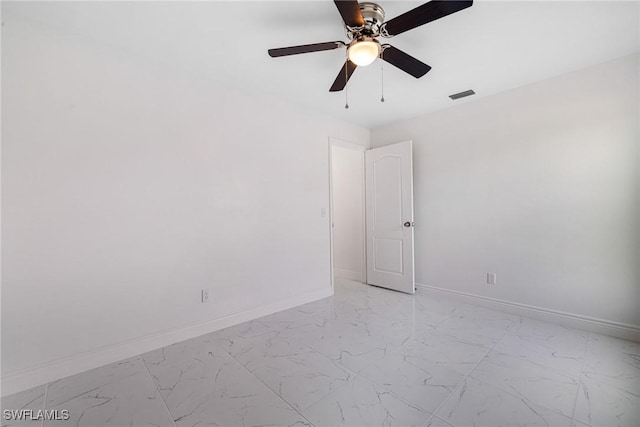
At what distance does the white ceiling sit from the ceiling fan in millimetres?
178

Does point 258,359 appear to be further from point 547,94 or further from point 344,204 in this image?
point 547,94

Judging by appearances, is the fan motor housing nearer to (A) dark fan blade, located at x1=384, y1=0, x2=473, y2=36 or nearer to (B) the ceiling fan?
(B) the ceiling fan

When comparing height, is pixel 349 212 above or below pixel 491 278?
above

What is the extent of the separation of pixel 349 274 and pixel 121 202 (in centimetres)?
347

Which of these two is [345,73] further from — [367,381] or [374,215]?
[374,215]

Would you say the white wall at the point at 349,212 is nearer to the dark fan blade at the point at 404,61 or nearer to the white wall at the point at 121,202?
the white wall at the point at 121,202

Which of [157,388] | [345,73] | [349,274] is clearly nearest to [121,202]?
[157,388]

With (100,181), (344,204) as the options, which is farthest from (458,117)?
(100,181)

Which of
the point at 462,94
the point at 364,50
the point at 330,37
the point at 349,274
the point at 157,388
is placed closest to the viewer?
the point at 364,50

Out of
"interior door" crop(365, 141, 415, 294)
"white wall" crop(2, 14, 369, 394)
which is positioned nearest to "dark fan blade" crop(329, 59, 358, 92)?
"white wall" crop(2, 14, 369, 394)

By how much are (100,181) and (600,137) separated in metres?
4.28

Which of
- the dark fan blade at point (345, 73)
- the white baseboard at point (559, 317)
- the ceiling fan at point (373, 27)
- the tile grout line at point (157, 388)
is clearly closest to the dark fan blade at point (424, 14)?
the ceiling fan at point (373, 27)

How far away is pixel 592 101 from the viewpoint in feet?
8.23

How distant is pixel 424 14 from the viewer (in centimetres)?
146
